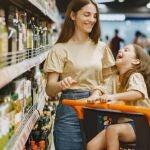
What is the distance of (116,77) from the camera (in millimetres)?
2777

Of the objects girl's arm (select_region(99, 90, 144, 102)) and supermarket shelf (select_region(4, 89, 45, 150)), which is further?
girl's arm (select_region(99, 90, 144, 102))

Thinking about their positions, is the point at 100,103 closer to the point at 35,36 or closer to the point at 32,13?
the point at 35,36

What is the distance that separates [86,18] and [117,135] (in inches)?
33.9

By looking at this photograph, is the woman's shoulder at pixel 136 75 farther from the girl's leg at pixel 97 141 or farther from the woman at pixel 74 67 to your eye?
the girl's leg at pixel 97 141

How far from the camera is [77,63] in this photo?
2580 millimetres

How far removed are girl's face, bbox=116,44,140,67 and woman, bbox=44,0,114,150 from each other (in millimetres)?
134

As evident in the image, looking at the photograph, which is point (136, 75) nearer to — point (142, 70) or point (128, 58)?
point (142, 70)

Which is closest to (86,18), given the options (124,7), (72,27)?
(72,27)

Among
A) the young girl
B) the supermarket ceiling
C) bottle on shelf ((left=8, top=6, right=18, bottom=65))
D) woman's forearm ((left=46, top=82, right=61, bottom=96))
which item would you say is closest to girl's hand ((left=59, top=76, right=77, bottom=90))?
woman's forearm ((left=46, top=82, right=61, bottom=96))

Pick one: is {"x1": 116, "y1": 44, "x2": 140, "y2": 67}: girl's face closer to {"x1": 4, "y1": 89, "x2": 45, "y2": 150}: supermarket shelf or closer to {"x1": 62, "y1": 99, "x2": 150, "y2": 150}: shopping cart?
{"x1": 62, "y1": 99, "x2": 150, "y2": 150}: shopping cart

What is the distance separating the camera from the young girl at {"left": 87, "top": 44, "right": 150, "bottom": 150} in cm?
218

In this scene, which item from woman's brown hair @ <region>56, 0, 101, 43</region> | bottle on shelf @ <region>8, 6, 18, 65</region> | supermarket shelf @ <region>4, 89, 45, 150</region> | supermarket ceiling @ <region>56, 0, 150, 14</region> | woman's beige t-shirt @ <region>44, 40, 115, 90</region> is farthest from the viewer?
supermarket ceiling @ <region>56, 0, 150, 14</region>

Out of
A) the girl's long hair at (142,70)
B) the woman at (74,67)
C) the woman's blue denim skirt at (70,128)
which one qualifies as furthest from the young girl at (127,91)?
the woman's blue denim skirt at (70,128)

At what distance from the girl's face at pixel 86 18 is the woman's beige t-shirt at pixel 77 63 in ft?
0.35
